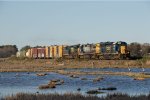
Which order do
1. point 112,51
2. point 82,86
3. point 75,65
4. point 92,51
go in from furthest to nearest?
1. point 92,51
2. point 112,51
3. point 75,65
4. point 82,86

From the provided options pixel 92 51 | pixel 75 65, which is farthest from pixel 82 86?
pixel 92 51

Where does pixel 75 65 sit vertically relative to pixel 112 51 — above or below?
below

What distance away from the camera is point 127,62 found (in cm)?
10138

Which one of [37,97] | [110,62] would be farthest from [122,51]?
A: [37,97]

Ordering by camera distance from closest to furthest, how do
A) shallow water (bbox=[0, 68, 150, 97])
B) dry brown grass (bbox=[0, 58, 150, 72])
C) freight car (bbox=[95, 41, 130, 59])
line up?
shallow water (bbox=[0, 68, 150, 97]) < dry brown grass (bbox=[0, 58, 150, 72]) < freight car (bbox=[95, 41, 130, 59])

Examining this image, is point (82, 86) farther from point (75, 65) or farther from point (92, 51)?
point (92, 51)

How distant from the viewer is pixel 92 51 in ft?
405

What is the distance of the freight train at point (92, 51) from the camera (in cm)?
11444

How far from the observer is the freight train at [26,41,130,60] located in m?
114

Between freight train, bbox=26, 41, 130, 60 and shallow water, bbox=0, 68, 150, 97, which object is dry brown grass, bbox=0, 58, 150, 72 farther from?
shallow water, bbox=0, 68, 150, 97

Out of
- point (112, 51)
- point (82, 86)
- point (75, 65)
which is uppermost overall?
point (112, 51)

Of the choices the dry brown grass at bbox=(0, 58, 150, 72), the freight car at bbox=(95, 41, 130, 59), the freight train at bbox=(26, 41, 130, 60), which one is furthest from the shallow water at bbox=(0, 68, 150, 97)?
the freight train at bbox=(26, 41, 130, 60)

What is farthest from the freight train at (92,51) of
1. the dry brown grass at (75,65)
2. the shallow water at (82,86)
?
the shallow water at (82,86)

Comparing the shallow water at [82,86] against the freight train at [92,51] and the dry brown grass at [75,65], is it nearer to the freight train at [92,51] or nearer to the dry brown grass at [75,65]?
the dry brown grass at [75,65]
